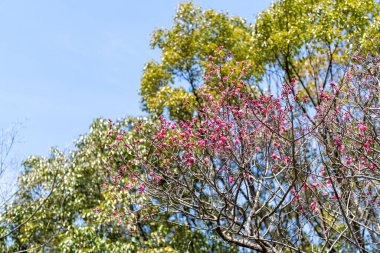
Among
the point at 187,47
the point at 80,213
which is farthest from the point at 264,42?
the point at 80,213

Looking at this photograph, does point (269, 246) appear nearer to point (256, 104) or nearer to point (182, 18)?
point (256, 104)

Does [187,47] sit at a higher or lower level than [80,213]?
higher

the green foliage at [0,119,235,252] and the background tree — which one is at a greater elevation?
the background tree

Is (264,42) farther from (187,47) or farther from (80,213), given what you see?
(80,213)

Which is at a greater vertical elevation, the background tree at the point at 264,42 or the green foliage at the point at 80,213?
the background tree at the point at 264,42

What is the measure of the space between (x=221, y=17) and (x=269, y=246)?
30.9ft

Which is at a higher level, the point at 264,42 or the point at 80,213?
the point at 264,42

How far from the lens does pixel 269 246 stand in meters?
6.89

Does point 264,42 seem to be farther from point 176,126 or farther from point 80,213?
point 80,213

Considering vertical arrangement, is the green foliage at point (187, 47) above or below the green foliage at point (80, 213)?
above

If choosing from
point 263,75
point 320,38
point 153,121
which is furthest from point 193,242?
point 320,38

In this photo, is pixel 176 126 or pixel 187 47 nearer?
pixel 176 126

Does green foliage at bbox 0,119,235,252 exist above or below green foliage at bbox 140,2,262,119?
below

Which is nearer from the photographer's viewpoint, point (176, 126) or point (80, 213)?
point (176, 126)
